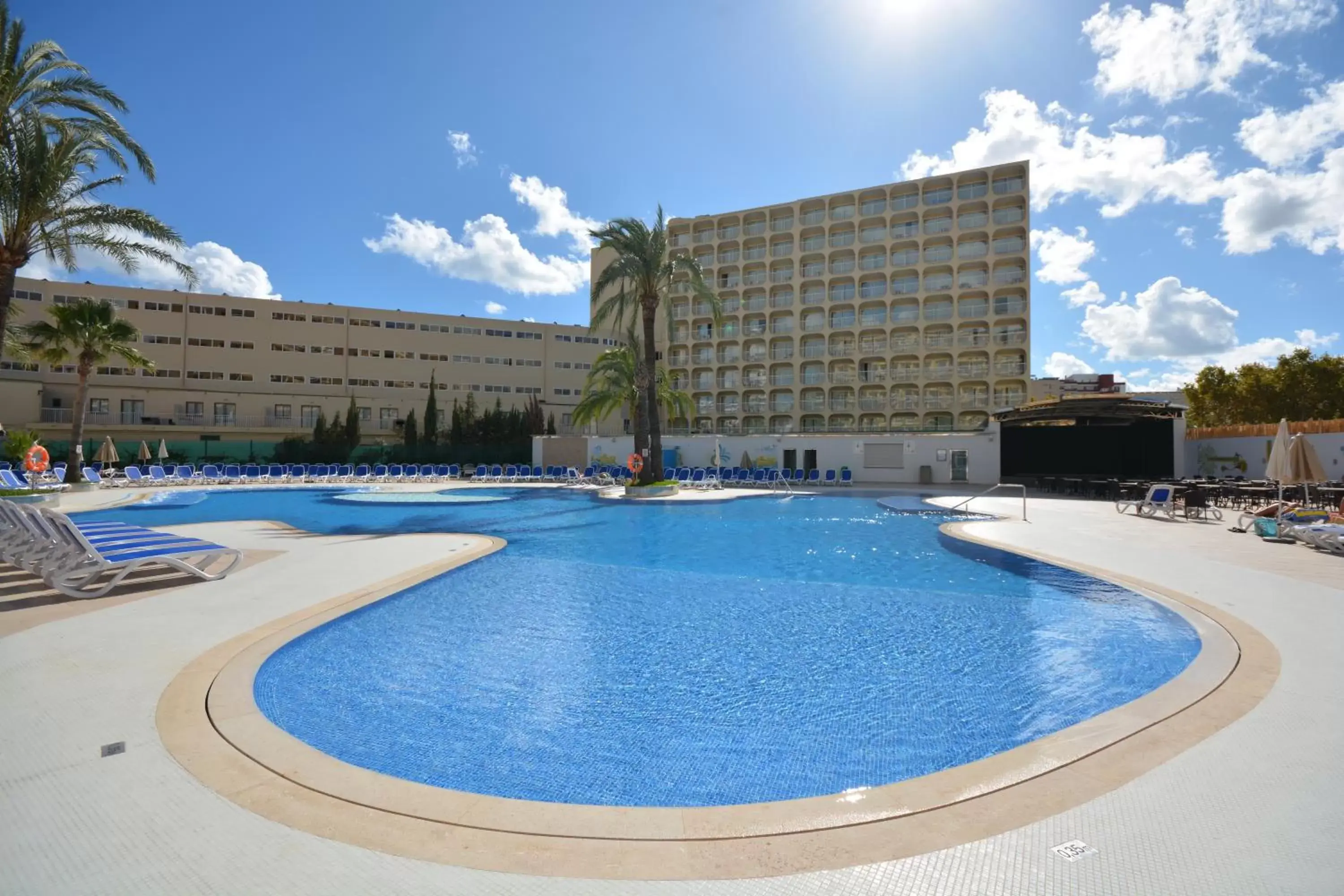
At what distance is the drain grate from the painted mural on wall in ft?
91.5

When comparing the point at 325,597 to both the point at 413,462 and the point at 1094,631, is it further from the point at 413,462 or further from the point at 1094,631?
the point at 413,462

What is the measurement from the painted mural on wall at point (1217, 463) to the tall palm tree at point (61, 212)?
32519 millimetres

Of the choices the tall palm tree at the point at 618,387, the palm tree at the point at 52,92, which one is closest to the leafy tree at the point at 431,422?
the tall palm tree at the point at 618,387

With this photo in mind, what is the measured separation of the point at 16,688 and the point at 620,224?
18738 mm

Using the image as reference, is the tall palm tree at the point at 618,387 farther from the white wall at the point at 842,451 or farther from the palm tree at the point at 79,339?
the palm tree at the point at 79,339

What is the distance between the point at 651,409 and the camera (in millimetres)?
20703

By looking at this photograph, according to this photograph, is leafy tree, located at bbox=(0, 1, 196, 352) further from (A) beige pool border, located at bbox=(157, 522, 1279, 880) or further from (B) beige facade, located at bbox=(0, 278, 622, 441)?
(B) beige facade, located at bbox=(0, 278, 622, 441)

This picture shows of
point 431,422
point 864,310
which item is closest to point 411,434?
point 431,422

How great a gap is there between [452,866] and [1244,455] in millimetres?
29829

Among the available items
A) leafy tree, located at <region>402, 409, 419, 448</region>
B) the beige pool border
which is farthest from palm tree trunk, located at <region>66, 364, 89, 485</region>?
the beige pool border

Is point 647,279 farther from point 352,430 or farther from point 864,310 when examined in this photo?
point 864,310

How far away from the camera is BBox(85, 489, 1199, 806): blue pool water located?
3203 millimetres

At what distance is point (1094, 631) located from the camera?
214 inches

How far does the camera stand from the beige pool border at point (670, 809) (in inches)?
85.1
